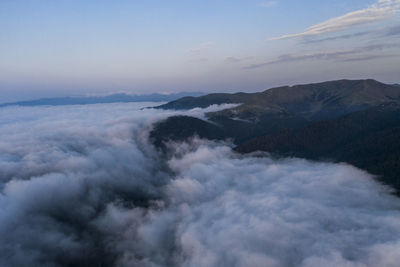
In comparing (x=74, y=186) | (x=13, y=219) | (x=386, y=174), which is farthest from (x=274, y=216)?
(x=74, y=186)

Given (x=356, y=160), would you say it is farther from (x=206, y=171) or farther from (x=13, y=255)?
(x=13, y=255)

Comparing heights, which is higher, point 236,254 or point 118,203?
point 236,254

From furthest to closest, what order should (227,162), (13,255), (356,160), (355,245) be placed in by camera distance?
(227,162), (356,160), (13,255), (355,245)

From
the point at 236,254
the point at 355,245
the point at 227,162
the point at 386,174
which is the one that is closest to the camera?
the point at 355,245

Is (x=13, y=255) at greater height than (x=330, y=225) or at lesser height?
lesser

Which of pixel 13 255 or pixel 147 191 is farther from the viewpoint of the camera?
pixel 147 191

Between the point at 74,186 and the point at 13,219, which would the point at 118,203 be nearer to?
the point at 74,186

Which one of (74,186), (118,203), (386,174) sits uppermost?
(386,174)

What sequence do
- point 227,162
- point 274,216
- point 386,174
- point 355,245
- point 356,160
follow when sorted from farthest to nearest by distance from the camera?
point 227,162
point 356,160
point 386,174
point 274,216
point 355,245

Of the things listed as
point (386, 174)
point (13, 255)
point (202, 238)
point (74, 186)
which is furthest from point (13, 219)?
point (386, 174)
